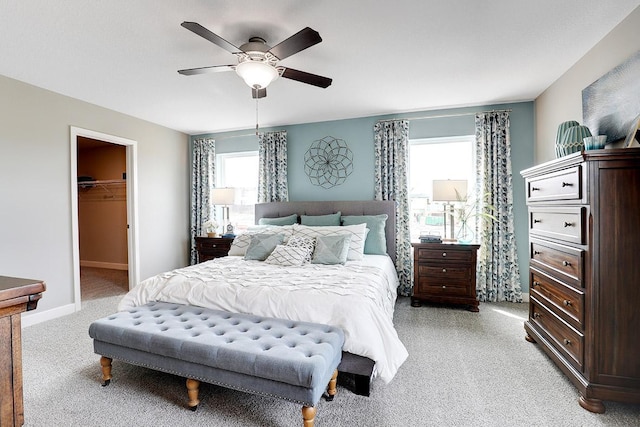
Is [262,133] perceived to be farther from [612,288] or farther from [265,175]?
[612,288]

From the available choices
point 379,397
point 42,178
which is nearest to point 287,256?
point 379,397

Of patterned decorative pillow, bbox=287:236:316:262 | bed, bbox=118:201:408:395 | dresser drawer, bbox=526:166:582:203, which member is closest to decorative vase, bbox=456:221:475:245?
dresser drawer, bbox=526:166:582:203

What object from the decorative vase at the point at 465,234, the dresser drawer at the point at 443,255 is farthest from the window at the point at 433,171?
the dresser drawer at the point at 443,255

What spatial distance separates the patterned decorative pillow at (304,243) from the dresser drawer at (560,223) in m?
2.13

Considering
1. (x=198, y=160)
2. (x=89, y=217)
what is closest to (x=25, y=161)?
(x=198, y=160)

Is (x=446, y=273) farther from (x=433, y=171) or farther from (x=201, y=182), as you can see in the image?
(x=201, y=182)

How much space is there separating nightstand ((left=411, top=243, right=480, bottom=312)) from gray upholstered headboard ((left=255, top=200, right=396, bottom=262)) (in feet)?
1.48

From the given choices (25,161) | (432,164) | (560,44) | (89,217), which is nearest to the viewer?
(560,44)

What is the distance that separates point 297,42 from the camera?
6.58 ft

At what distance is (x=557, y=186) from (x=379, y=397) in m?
2.00

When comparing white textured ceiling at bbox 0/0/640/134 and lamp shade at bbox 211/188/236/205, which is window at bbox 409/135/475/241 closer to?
white textured ceiling at bbox 0/0/640/134

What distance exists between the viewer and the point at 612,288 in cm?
182

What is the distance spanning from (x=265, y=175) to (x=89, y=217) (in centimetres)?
461

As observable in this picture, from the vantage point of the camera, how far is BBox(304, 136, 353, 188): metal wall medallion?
15.0 ft
